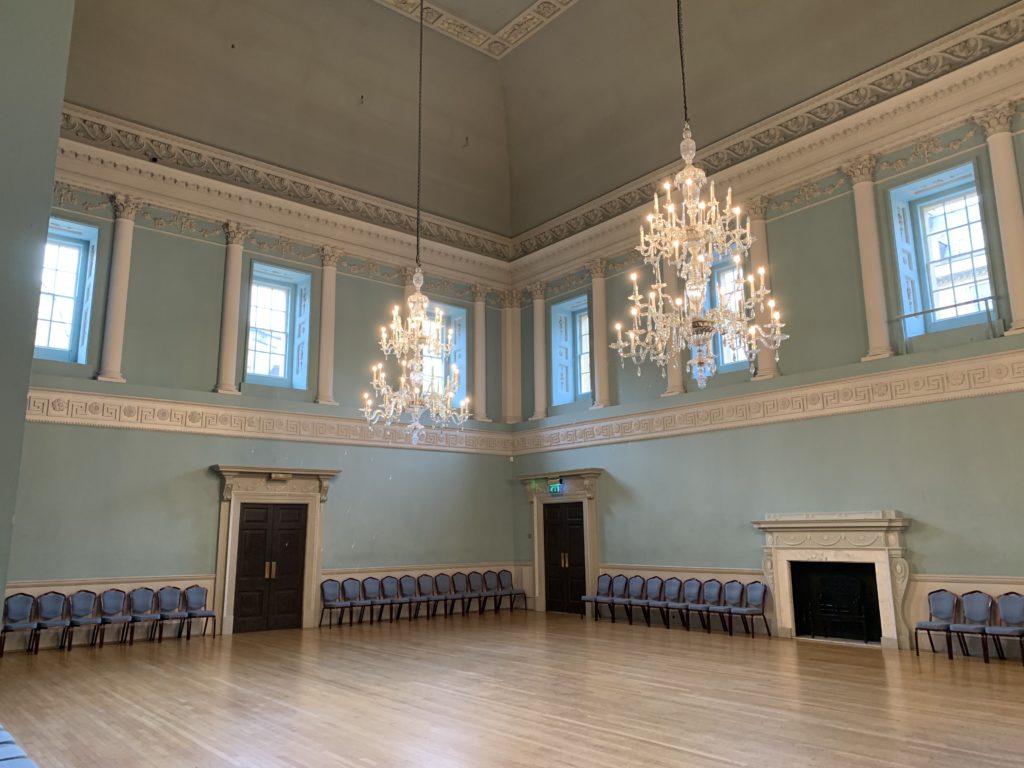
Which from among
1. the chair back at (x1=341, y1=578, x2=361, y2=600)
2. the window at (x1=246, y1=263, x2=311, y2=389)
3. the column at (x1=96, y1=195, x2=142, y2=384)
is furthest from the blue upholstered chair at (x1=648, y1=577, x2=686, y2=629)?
the column at (x1=96, y1=195, x2=142, y2=384)

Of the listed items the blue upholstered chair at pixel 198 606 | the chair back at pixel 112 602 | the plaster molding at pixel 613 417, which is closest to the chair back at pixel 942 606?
the plaster molding at pixel 613 417

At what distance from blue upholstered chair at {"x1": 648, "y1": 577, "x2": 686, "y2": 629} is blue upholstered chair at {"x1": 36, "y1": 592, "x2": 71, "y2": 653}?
26.3 feet

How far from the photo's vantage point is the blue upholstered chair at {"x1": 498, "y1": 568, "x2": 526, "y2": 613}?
45.1 ft

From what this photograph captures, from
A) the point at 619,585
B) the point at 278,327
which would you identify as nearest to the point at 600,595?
the point at 619,585

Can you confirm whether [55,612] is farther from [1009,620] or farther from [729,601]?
[1009,620]

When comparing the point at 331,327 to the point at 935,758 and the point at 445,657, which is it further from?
the point at 935,758

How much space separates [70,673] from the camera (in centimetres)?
775

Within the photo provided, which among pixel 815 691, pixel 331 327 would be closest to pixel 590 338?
pixel 331 327

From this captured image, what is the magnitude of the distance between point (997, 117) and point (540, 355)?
8137 millimetres

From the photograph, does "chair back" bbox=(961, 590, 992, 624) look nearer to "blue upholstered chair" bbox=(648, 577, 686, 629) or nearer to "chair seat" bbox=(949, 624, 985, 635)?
"chair seat" bbox=(949, 624, 985, 635)

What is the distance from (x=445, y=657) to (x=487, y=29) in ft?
32.2

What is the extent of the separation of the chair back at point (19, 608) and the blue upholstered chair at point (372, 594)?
455 cm

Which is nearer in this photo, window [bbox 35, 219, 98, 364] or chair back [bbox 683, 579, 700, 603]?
window [bbox 35, 219, 98, 364]

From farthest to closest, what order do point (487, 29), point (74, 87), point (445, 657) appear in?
1. point (487, 29)
2. point (74, 87)
3. point (445, 657)
